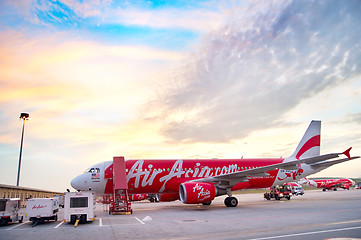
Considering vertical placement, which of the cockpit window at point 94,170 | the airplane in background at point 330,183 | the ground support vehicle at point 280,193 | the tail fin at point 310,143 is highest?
the tail fin at point 310,143

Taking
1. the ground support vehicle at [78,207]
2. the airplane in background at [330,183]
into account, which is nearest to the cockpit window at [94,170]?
the ground support vehicle at [78,207]

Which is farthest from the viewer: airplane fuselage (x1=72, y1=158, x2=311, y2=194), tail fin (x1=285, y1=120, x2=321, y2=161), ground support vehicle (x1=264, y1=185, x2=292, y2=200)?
ground support vehicle (x1=264, y1=185, x2=292, y2=200)

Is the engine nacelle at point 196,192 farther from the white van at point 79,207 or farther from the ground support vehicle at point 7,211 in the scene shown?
the ground support vehicle at point 7,211

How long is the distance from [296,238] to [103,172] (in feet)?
A: 58.9

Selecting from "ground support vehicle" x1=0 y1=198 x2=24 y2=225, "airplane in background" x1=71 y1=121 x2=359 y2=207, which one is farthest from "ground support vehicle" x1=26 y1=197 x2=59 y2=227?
"airplane in background" x1=71 y1=121 x2=359 y2=207

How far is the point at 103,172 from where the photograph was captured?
2408 cm

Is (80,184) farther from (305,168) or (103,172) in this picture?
(305,168)

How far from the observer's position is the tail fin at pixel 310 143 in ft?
101

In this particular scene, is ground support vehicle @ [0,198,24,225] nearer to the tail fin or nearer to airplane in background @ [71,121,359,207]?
airplane in background @ [71,121,359,207]

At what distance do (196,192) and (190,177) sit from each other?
4.03 metres

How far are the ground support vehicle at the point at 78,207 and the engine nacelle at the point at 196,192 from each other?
25.3 feet

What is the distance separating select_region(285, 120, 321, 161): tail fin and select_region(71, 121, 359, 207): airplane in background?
2494mm

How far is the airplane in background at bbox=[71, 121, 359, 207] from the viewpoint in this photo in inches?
880

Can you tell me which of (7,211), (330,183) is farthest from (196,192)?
(330,183)
